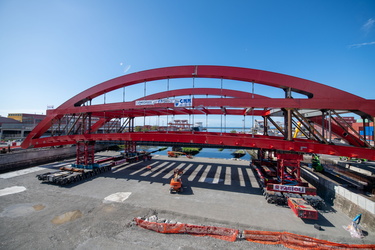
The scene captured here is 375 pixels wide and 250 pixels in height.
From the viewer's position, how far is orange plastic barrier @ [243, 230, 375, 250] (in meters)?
7.74

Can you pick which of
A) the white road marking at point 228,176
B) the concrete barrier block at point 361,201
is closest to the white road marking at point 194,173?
the white road marking at point 228,176

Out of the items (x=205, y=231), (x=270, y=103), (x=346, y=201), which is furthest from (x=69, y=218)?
(x=346, y=201)

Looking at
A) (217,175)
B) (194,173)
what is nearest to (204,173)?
(194,173)

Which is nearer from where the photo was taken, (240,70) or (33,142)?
(240,70)

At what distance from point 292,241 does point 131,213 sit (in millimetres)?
9922

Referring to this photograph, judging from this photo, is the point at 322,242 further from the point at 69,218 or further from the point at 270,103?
the point at 69,218

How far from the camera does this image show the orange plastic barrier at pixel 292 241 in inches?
305

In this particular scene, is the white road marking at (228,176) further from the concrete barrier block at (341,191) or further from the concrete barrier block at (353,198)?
the concrete barrier block at (353,198)

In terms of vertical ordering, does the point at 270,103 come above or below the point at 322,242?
above

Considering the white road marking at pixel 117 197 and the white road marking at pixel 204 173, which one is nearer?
the white road marking at pixel 117 197

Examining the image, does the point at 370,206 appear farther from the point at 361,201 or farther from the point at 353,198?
the point at 353,198

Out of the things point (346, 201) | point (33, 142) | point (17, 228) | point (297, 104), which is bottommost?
point (17, 228)

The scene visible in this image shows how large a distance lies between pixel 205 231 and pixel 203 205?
3.46 m

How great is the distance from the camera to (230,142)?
520 inches
